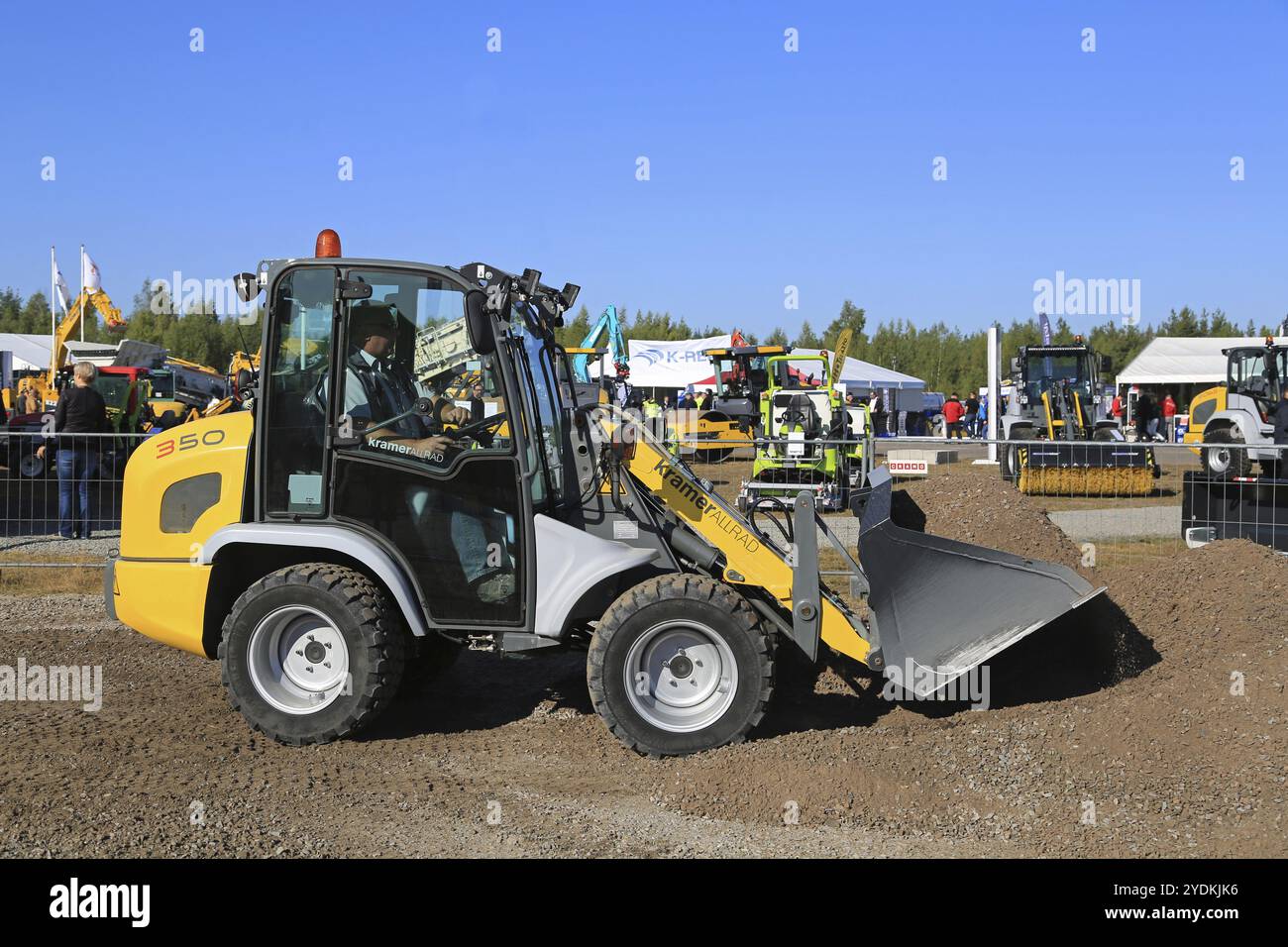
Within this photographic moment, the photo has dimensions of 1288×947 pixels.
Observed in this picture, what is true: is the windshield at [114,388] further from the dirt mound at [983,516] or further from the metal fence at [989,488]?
the dirt mound at [983,516]

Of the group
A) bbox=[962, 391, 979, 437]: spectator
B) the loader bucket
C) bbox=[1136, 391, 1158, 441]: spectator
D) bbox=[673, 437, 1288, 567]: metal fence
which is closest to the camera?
the loader bucket

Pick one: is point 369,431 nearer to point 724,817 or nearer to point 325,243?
point 325,243

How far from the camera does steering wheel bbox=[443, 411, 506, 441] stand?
548cm

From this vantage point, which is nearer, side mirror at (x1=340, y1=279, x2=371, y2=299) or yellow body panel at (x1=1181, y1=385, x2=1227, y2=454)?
side mirror at (x1=340, y1=279, x2=371, y2=299)

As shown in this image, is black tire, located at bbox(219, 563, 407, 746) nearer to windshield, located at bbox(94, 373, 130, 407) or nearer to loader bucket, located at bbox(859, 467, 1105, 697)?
loader bucket, located at bbox(859, 467, 1105, 697)

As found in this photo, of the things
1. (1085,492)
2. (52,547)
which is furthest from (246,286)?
(1085,492)

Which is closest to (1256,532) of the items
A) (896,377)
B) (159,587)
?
(159,587)

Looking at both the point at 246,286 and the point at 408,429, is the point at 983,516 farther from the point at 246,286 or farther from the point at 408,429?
the point at 246,286

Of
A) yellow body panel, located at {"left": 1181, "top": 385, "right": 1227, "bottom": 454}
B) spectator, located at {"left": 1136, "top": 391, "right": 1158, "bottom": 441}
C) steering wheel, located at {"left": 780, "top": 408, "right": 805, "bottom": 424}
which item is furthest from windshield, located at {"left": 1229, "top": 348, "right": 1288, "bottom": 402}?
spectator, located at {"left": 1136, "top": 391, "right": 1158, "bottom": 441}

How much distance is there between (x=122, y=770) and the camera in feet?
17.3

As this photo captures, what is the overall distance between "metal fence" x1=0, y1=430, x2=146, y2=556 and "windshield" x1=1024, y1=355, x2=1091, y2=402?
17.2 meters

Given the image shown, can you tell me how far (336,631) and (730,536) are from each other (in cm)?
201

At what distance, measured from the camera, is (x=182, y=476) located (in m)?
5.88

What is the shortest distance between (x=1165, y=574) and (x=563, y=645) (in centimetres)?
399
